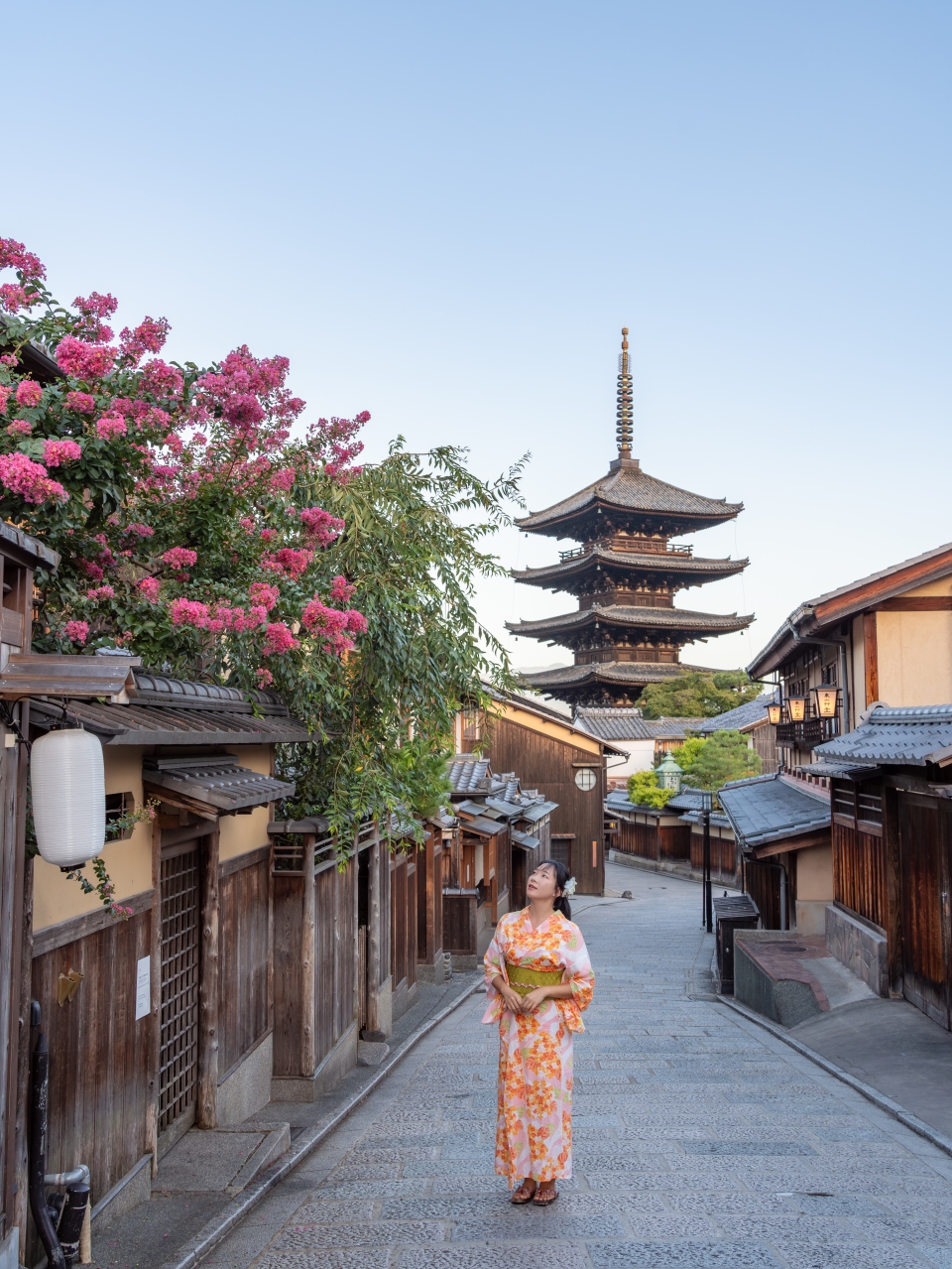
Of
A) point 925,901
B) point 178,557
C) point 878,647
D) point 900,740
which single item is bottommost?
point 925,901

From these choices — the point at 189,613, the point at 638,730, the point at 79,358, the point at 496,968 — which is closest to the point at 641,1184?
the point at 496,968

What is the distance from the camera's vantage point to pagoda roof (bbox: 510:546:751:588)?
50719 mm

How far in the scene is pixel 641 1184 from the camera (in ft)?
18.2

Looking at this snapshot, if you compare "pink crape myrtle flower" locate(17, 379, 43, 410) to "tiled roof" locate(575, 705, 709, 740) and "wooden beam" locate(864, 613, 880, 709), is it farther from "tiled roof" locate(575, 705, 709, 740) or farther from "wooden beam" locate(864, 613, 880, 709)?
"tiled roof" locate(575, 705, 709, 740)

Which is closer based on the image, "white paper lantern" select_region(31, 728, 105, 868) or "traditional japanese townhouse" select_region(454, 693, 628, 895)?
"white paper lantern" select_region(31, 728, 105, 868)

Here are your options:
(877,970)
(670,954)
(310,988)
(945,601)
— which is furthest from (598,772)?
(310,988)

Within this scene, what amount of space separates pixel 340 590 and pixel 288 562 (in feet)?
1.66

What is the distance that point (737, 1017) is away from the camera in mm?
13438

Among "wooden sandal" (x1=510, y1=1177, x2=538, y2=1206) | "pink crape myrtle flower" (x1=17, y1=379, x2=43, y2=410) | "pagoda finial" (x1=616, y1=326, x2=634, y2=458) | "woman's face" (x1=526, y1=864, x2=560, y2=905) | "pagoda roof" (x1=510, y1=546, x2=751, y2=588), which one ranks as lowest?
"wooden sandal" (x1=510, y1=1177, x2=538, y2=1206)

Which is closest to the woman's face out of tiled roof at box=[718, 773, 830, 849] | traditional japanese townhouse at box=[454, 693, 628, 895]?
tiled roof at box=[718, 773, 830, 849]

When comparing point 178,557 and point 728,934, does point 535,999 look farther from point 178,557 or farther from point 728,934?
point 728,934

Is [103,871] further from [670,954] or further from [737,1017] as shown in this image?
[670,954]

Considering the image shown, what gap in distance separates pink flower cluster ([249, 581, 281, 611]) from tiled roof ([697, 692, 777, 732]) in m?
39.0

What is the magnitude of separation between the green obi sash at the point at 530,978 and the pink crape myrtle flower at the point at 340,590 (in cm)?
326
